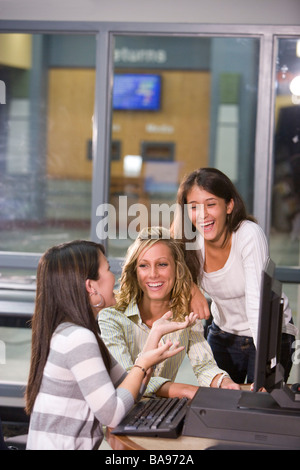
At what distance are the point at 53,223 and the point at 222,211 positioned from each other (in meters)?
2.69

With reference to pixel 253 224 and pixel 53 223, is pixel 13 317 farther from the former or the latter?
pixel 253 224

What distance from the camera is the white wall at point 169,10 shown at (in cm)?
359

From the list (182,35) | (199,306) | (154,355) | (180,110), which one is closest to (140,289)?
(199,306)

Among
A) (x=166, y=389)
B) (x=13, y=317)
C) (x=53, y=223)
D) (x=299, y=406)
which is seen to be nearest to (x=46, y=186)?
(x=53, y=223)

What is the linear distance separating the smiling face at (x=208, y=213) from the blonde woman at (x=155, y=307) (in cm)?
17

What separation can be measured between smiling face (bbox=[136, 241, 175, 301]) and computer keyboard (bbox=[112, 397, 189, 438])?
0.41 meters

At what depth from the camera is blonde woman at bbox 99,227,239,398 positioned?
2.11 m

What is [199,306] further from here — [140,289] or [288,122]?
[288,122]

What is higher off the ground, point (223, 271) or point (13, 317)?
point (223, 271)

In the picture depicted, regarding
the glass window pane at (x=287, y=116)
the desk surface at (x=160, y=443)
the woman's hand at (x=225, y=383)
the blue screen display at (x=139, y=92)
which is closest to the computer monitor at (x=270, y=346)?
the desk surface at (x=160, y=443)

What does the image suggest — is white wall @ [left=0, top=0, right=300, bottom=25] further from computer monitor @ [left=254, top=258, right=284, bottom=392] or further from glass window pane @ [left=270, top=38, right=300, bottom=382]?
computer monitor @ [left=254, top=258, right=284, bottom=392]

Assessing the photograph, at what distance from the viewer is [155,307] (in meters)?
2.19

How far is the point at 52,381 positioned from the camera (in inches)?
64.4

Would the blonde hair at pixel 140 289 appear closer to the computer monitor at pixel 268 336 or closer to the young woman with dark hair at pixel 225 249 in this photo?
the young woman with dark hair at pixel 225 249
